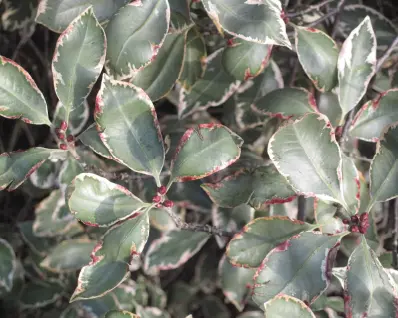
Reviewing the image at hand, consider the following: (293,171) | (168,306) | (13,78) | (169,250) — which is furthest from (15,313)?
(293,171)

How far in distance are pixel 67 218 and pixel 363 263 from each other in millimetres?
709

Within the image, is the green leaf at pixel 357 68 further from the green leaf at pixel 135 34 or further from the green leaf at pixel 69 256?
the green leaf at pixel 69 256

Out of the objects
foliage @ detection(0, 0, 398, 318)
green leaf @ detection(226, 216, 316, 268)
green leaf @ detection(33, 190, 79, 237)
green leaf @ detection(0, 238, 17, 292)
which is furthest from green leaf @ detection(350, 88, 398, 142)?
green leaf @ detection(0, 238, 17, 292)

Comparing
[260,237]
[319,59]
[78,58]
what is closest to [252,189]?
[260,237]

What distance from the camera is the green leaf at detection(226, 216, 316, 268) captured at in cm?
95

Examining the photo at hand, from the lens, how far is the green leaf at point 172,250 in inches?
46.9

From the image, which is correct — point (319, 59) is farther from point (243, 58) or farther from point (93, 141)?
point (93, 141)

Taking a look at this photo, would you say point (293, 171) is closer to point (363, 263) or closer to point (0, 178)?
point (363, 263)

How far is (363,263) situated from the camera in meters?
0.87

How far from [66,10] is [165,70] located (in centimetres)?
23

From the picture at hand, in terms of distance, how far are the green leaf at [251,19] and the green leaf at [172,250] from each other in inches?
20.9

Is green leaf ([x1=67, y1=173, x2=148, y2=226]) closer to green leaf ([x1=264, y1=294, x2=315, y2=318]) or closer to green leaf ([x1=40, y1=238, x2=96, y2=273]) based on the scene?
green leaf ([x1=264, y1=294, x2=315, y2=318])

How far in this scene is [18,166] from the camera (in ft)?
2.89

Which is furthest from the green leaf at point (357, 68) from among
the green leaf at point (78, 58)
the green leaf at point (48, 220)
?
the green leaf at point (48, 220)
